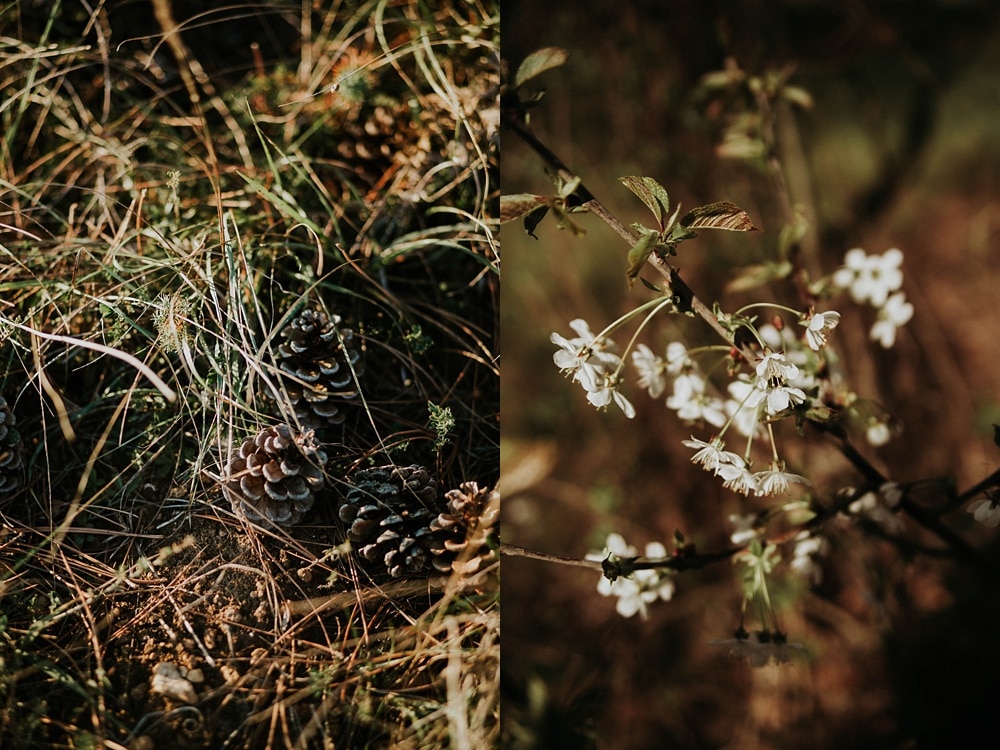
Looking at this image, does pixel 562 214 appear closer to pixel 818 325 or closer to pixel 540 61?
pixel 540 61

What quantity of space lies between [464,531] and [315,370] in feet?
1.41

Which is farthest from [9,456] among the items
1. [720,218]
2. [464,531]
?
[720,218]

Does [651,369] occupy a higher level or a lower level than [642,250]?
lower

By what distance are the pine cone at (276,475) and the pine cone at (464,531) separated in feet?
0.82

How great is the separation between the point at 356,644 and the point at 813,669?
3.67 feet

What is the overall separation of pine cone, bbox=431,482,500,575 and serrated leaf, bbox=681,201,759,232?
2.20ft

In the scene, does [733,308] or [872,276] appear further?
[733,308]

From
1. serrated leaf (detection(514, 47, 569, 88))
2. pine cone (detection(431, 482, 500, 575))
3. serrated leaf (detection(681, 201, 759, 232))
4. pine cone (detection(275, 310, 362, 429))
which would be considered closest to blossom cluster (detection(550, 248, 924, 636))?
serrated leaf (detection(681, 201, 759, 232))

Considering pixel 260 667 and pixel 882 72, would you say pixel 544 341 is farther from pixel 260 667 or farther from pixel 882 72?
Result: pixel 882 72

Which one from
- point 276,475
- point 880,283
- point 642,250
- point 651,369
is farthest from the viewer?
point 880,283

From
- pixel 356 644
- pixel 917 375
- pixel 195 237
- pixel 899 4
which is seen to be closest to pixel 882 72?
pixel 899 4

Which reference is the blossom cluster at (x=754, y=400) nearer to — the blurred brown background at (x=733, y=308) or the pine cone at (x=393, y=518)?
the pine cone at (x=393, y=518)

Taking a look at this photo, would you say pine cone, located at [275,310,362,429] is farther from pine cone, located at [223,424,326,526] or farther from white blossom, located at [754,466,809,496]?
white blossom, located at [754,466,809,496]

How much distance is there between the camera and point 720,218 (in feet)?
2.79
